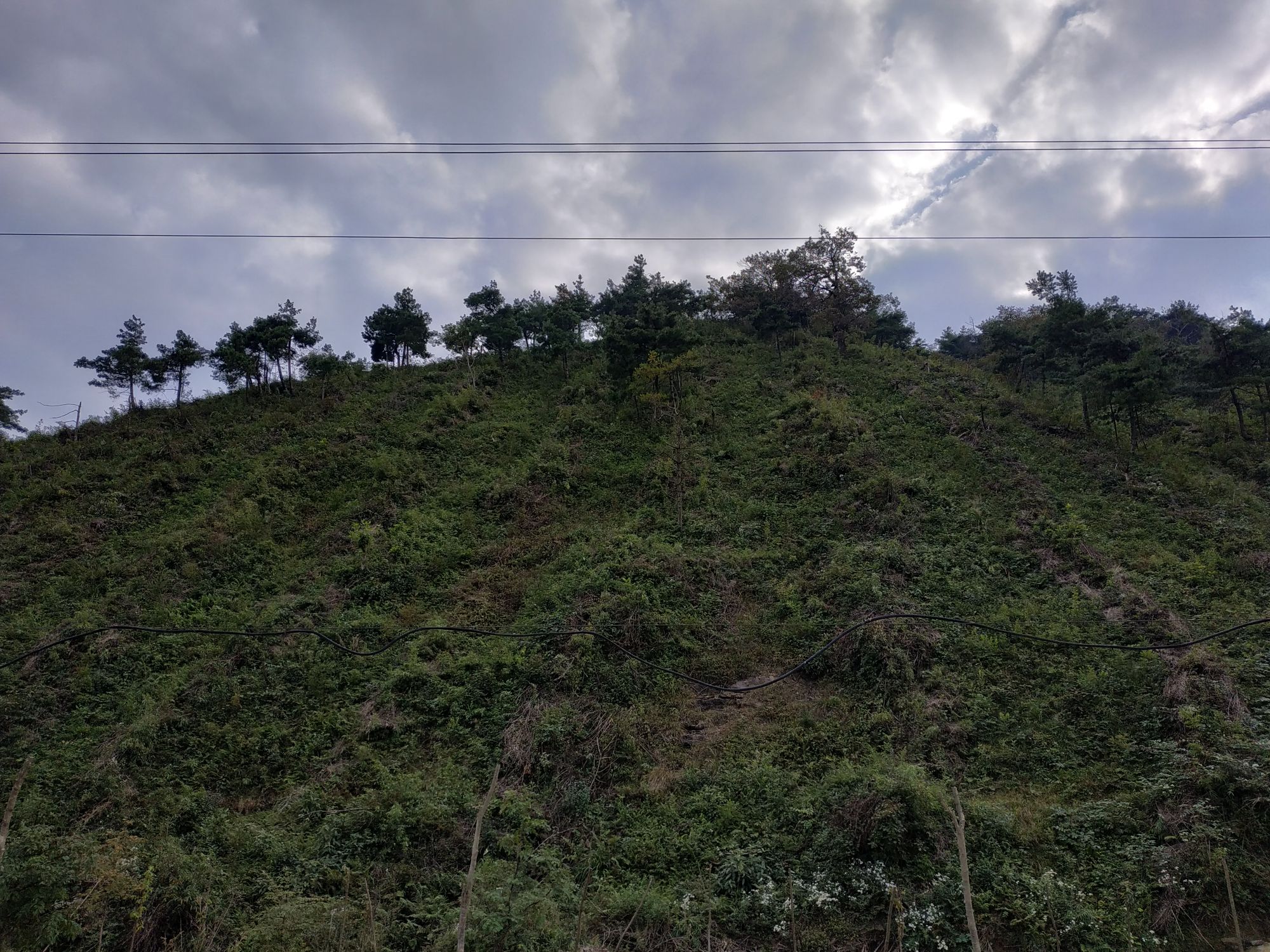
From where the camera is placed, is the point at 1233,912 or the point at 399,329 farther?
the point at 399,329

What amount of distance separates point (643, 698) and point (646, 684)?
377mm

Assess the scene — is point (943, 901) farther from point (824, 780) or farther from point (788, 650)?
point (788, 650)

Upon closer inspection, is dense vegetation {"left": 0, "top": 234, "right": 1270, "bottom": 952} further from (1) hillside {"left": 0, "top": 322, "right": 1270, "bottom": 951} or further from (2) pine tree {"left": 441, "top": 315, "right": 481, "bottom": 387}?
(2) pine tree {"left": 441, "top": 315, "right": 481, "bottom": 387}

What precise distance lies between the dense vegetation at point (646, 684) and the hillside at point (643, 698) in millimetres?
64

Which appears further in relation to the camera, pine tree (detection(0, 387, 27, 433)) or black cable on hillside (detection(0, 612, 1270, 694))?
pine tree (detection(0, 387, 27, 433))

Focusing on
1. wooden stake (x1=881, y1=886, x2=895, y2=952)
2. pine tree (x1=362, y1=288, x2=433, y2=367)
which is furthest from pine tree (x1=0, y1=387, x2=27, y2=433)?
wooden stake (x1=881, y1=886, x2=895, y2=952)

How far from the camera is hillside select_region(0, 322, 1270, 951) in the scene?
6.73 meters

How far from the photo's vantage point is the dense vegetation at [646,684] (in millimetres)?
6766

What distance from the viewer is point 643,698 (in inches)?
444

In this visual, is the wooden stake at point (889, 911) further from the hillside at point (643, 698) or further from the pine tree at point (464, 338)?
the pine tree at point (464, 338)

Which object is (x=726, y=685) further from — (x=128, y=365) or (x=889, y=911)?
(x=128, y=365)

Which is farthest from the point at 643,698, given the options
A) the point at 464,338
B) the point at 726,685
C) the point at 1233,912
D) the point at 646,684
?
the point at 464,338

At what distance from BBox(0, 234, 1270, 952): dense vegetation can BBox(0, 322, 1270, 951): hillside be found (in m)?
0.06

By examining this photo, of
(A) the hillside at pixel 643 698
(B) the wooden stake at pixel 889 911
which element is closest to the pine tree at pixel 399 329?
(A) the hillside at pixel 643 698
